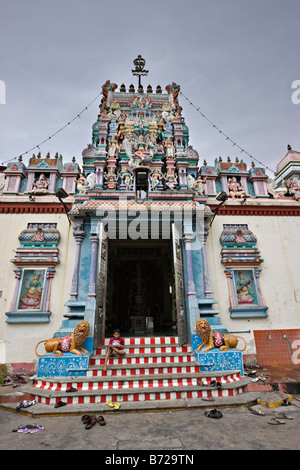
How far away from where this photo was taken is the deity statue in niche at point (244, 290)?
827cm

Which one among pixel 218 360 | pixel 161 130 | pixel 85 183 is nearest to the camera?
pixel 218 360

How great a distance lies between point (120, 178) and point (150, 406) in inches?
273

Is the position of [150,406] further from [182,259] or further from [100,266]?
[182,259]

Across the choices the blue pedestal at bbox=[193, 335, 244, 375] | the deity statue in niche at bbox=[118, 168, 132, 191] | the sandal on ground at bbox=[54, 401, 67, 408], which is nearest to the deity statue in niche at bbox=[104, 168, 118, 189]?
the deity statue in niche at bbox=[118, 168, 132, 191]

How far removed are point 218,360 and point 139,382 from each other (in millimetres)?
1940

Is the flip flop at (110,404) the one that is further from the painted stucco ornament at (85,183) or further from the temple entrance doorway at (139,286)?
the painted stucco ornament at (85,183)

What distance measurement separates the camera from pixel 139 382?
530 cm

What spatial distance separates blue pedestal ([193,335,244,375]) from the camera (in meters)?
5.77

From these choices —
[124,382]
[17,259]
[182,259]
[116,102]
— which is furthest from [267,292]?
[116,102]

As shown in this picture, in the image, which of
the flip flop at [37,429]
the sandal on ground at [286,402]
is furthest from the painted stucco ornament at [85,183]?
the sandal on ground at [286,402]

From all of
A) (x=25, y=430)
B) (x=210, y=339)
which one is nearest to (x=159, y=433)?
(x=25, y=430)

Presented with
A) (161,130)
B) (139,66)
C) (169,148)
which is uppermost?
(139,66)

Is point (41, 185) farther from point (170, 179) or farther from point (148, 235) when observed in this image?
point (170, 179)

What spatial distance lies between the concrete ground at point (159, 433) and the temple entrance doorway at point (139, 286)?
6.13 metres
